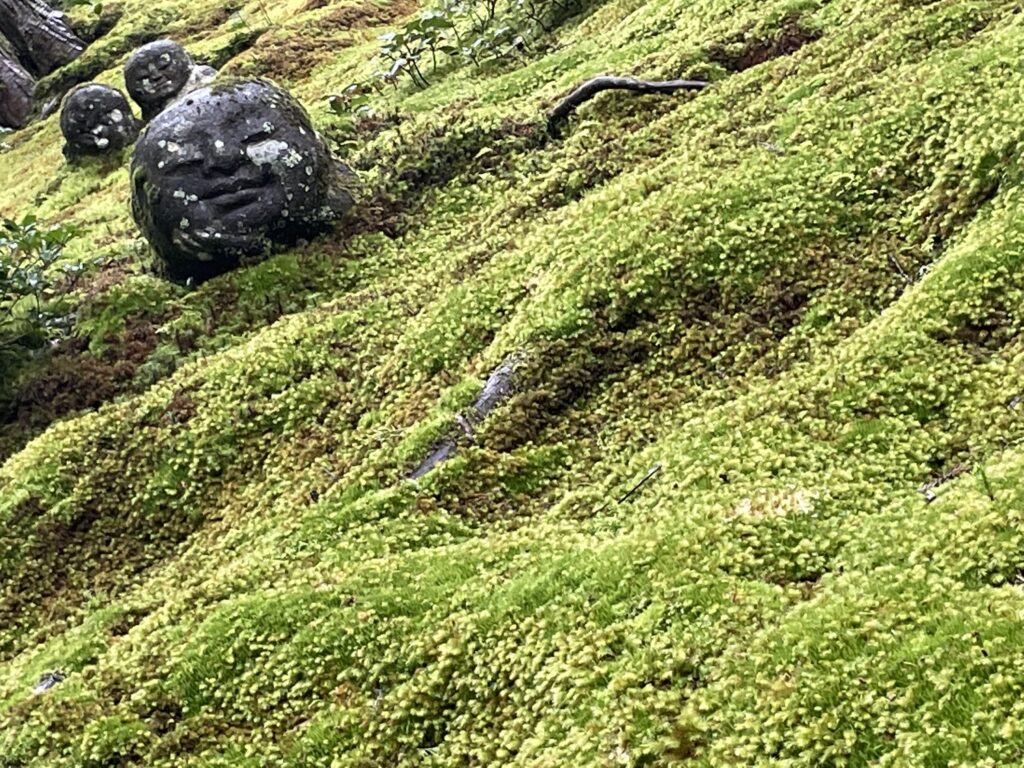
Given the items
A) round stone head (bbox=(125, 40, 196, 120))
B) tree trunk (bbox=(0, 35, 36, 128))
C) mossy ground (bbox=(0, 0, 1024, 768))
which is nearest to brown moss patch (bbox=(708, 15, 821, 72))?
mossy ground (bbox=(0, 0, 1024, 768))

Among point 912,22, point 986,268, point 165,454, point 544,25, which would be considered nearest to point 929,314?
point 986,268

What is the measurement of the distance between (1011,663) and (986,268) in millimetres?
4889

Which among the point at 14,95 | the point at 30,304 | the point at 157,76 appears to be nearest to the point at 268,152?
the point at 30,304

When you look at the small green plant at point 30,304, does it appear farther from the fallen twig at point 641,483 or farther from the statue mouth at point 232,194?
the fallen twig at point 641,483

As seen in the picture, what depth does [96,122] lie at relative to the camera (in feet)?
106

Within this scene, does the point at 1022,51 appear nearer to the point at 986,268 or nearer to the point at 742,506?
the point at 986,268

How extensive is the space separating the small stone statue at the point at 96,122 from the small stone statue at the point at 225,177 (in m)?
18.4

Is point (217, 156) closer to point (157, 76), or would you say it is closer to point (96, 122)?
point (157, 76)

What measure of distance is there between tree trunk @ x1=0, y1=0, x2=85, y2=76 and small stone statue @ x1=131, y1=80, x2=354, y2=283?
1603 inches

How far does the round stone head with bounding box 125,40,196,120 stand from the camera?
1183 inches

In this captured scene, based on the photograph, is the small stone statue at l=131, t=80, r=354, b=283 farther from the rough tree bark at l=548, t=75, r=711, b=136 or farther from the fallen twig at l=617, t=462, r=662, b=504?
the fallen twig at l=617, t=462, r=662, b=504

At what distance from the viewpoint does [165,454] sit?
42.3 ft

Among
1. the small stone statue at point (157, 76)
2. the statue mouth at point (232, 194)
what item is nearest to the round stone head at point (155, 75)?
the small stone statue at point (157, 76)

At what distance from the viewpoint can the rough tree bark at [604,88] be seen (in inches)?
631
